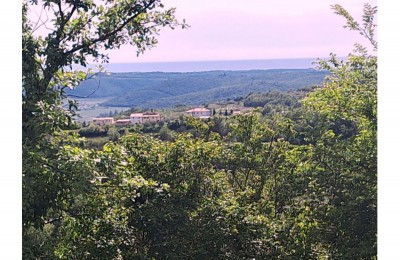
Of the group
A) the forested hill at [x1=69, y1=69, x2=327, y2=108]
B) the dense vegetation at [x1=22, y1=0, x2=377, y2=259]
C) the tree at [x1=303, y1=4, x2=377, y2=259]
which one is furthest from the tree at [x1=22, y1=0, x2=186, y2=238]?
the forested hill at [x1=69, y1=69, x2=327, y2=108]

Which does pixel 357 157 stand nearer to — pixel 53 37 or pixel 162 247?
pixel 162 247

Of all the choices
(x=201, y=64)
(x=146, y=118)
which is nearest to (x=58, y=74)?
(x=201, y=64)

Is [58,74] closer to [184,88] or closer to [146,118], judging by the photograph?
[146,118]

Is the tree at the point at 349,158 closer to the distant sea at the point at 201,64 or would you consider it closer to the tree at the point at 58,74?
the distant sea at the point at 201,64

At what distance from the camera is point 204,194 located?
144 inches

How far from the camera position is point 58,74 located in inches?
80.3

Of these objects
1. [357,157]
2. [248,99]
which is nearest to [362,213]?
[357,157]

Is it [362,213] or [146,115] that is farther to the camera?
[146,115]

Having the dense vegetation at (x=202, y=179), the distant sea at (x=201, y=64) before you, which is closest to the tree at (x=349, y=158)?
the dense vegetation at (x=202, y=179)

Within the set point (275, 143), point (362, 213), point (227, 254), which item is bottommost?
point (227, 254)

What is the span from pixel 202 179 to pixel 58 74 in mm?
1880

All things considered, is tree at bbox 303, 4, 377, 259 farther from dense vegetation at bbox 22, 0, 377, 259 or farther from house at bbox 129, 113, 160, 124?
house at bbox 129, 113, 160, 124

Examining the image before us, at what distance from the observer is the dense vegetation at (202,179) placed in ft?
6.34

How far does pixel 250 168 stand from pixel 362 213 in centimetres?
142
